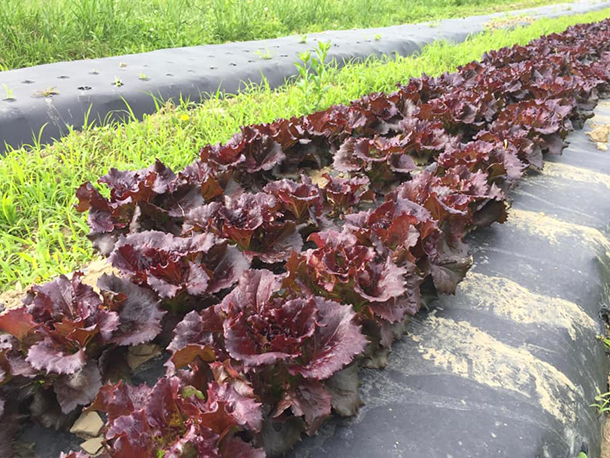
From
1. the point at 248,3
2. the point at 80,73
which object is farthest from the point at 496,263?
the point at 248,3

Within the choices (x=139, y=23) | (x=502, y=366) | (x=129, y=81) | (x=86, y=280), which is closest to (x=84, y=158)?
(x=86, y=280)

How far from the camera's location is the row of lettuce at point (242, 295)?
1.43 meters

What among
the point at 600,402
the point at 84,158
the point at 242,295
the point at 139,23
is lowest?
the point at 600,402

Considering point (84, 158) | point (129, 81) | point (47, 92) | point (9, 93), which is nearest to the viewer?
point (84, 158)

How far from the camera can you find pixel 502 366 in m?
1.90

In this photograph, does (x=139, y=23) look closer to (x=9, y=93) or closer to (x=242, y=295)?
(x=9, y=93)

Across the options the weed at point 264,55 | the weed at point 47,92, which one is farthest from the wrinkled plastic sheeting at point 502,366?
the weed at point 264,55

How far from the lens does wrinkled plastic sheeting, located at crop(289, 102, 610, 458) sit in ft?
5.28

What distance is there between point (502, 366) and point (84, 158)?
3179 mm

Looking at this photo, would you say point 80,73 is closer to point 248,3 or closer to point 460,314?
point 460,314

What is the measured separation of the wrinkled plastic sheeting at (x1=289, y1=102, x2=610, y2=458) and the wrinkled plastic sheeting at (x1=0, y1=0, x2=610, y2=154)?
11.9 feet

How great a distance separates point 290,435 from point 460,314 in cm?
104

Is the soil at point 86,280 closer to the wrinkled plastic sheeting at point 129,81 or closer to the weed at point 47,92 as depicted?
the wrinkled plastic sheeting at point 129,81

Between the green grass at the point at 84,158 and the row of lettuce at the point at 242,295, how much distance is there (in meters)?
0.54
